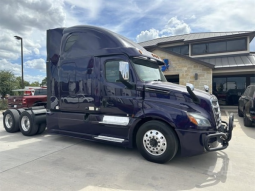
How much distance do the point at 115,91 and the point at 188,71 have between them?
33.6 feet

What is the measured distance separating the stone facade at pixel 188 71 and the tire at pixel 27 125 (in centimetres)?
1043

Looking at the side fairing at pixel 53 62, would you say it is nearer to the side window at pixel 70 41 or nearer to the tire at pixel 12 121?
the side window at pixel 70 41

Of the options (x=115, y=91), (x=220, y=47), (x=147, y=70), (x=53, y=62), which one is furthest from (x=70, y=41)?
(x=220, y=47)

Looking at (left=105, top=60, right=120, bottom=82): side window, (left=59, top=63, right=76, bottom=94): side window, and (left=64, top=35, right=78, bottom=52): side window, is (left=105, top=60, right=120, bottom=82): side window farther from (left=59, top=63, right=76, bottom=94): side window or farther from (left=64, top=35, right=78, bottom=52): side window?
(left=64, top=35, right=78, bottom=52): side window

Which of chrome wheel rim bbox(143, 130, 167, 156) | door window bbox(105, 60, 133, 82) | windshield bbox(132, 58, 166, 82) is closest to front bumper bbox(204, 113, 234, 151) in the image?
chrome wheel rim bbox(143, 130, 167, 156)

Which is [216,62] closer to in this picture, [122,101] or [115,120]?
[122,101]

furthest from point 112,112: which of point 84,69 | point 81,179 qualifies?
point 81,179

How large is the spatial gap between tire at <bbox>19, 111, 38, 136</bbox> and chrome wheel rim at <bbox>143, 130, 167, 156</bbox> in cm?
418

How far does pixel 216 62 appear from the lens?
14.2 metres

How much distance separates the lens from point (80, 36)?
5.12 meters

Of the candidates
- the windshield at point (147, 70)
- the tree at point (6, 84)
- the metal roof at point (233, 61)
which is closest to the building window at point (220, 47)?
the metal roof at point (233, 61)

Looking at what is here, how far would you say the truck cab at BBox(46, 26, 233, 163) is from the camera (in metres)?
3.83

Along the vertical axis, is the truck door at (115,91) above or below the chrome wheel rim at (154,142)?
above

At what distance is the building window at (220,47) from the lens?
1514 centimetres
